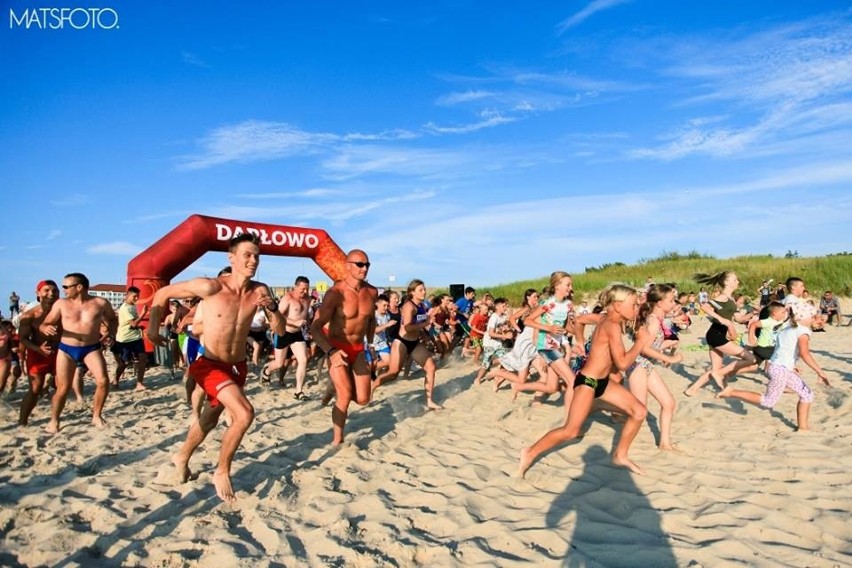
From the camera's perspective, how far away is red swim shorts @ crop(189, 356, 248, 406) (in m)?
4.17

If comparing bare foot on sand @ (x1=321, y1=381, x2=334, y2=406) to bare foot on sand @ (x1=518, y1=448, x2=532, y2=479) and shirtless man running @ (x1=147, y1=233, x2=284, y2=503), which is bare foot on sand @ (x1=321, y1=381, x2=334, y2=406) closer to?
shirtless man running @ (x1=147, y1=233, x2=284, y2=503)

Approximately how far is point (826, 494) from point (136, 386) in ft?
31.4

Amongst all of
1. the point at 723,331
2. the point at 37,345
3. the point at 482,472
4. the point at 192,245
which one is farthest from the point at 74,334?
the point at 723,331

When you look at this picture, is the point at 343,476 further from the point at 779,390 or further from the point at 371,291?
the point at 779,390

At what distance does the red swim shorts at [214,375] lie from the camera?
4172 mm

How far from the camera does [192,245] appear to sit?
512 inches

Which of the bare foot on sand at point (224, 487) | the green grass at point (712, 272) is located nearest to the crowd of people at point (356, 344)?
the bare foot on sand at point (224, 487)

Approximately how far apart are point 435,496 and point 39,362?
5.25m

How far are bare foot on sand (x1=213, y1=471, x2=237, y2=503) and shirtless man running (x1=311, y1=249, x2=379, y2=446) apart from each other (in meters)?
1.54

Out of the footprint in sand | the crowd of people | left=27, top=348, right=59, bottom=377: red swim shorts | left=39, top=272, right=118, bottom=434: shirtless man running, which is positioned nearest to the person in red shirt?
the crowd of people

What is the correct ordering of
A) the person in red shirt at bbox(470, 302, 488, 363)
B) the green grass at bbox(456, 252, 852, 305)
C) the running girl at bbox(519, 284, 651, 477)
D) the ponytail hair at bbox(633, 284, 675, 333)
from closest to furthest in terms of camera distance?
the running girl at bbox(519, 284, 651, 477) → the ponytail hair at bbox(633, 284, 675, 333) → the person in red shirt at bbox(470, 302, 488, 363) → the green grass at bbox(456, 252, 852, 305)

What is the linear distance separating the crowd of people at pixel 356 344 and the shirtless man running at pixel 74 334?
0.04ft

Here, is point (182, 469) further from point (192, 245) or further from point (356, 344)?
point (192, 245)

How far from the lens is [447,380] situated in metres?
9.95
